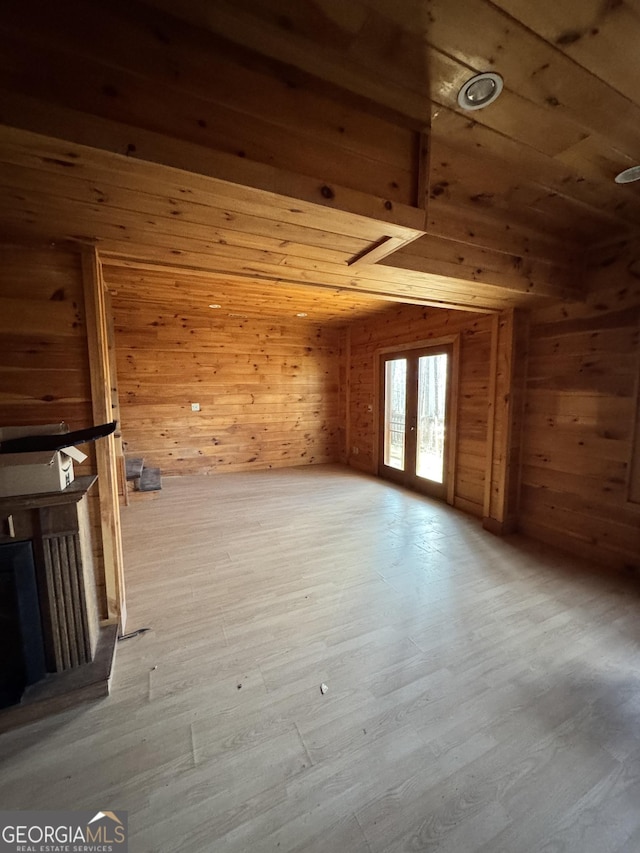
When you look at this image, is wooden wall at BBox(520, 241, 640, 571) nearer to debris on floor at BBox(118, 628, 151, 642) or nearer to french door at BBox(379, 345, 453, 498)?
french door at BBox(379, 345, 453, 498)

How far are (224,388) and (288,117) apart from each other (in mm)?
4689

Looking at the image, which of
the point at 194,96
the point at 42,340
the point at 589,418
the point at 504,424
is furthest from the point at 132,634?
the point at 589,418

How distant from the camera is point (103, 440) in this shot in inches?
70.4

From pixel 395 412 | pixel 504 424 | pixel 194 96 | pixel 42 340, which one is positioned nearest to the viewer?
pixel 194 96

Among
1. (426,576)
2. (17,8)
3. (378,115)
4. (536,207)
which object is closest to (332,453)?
(426,576)

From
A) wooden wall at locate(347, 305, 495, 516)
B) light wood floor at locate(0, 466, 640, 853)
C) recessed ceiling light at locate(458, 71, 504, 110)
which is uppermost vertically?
recessed ceiling light at locate(458, 71, 504, 110)

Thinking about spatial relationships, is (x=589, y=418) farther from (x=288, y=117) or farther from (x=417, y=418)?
(x=288, y=117)

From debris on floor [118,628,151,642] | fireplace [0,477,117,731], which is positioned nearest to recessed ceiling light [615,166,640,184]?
fireplace [0,477,117,731]

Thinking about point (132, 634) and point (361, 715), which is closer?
point (361, 715)

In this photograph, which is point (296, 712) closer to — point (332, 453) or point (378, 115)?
point (378, 115)

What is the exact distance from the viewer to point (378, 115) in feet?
4.42

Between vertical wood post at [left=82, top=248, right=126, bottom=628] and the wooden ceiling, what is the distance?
0.62 feet

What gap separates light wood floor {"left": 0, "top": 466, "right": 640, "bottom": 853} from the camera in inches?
43.4

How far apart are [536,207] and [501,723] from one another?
2800 millimetres
